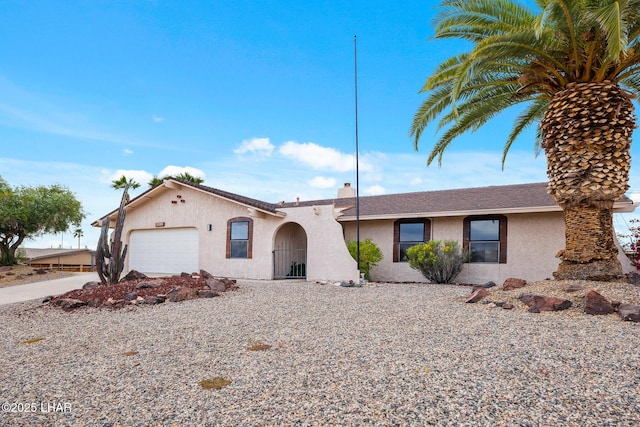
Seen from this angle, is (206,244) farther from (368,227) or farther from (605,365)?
(605,365)

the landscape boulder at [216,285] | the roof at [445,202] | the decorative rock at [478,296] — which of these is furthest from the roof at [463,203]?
the decorative rock at [478,296]

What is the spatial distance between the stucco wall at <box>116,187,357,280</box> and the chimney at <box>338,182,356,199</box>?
21.1ft

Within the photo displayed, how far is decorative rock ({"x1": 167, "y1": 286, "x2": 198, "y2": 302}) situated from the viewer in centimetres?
940

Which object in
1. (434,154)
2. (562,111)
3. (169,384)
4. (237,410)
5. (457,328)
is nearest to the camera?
(237,410)

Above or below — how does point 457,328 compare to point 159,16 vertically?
below

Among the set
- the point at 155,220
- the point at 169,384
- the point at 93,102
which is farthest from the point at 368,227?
the point at 169,384

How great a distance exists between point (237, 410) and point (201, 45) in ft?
46.0

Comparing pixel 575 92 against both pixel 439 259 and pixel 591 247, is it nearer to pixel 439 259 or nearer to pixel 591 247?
pixel 591 247

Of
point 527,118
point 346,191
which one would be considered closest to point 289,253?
point 346,191

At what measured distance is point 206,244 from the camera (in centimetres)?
1667

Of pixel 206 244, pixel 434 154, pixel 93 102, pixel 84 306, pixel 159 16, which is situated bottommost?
pixel 84 306

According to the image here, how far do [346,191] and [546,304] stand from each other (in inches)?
568

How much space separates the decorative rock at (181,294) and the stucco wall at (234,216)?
550cm

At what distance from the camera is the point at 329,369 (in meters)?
4.23
